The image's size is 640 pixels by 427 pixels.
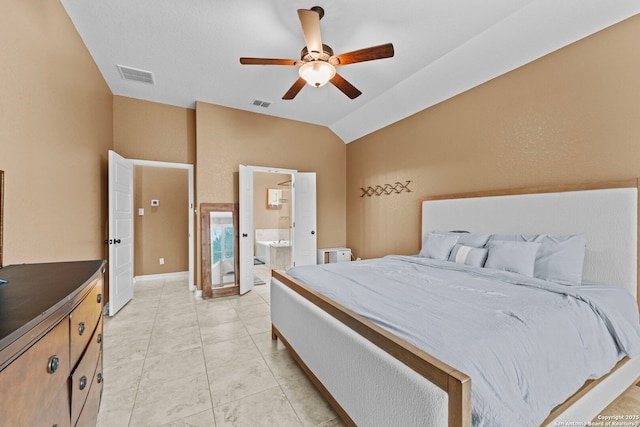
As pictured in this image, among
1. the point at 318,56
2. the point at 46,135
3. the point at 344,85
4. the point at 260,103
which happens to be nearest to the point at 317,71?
the point at 318,56

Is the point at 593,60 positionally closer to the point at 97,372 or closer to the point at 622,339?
the point at 622,339

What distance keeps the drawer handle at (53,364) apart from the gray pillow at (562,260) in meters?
2.96

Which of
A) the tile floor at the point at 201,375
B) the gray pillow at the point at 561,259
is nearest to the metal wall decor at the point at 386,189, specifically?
the gray pillow at the point at 561,259

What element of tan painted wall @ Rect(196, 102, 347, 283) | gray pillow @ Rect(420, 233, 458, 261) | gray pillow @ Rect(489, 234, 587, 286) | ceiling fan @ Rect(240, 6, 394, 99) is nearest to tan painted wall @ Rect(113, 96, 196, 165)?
tan painted wall @ Rect(196, 102, 347, 283)

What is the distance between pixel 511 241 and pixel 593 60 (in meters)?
1.69

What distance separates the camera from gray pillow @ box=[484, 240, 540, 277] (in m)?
2.26

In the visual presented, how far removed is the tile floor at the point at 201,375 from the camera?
171cm

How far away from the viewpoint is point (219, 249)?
172 inches

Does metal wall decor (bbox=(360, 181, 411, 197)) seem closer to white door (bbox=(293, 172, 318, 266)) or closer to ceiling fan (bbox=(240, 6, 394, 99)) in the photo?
white door (bbox=(293, 172, 318, 266))

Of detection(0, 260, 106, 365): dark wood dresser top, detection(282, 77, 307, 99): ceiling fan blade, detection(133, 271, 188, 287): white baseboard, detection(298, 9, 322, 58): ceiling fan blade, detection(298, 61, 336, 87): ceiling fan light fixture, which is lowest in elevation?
detection(133, 271, 188, 287): white baseboard

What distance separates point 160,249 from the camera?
5.27 metres

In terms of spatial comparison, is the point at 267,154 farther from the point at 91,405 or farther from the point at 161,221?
the point at 91,405

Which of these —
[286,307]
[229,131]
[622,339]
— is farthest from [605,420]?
[229,131]

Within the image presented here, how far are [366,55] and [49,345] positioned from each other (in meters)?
2.52
